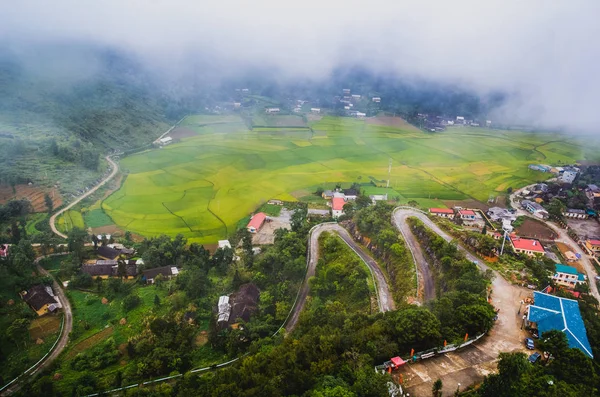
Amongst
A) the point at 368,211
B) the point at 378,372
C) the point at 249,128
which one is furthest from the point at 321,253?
the point at 249,128

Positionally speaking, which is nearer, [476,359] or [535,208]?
[476,359]

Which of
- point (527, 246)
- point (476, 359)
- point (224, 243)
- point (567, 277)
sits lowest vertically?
→ point (224, 243)

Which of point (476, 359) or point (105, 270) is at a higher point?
point (476, 359)

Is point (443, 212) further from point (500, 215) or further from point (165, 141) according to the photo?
point (165, 141)

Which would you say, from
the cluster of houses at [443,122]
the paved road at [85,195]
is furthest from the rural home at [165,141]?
the cluster of houses at [443,122]

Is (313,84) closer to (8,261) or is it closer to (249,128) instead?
(249,128)

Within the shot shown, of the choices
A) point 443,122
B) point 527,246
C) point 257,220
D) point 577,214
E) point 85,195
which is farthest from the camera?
point 443,122

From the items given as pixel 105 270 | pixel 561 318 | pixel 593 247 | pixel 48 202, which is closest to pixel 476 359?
pixel 561 318
